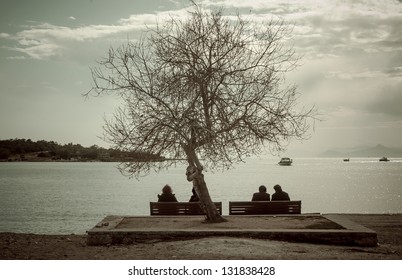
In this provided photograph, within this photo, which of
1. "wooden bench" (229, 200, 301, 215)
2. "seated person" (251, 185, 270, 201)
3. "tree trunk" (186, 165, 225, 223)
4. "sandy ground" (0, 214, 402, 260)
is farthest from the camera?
"seated person" (251, 185, 270, 201)

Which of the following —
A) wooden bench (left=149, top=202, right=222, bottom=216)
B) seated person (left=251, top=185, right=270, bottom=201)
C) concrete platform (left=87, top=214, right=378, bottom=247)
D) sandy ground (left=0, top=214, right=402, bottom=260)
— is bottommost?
sandy ground (left=0, top=214, right=402, bottom=260)

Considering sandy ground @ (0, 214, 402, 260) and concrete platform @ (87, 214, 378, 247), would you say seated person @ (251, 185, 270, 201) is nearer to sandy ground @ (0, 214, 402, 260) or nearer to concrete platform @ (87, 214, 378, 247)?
concrete platform @ (87, 214, 378, 247)

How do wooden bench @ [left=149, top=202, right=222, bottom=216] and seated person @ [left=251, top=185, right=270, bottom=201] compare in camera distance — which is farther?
seated person @ [left=251, top=185, right=270, bottom=201]

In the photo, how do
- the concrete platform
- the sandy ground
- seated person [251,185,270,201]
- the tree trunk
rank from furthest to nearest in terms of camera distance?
seated person [251,185,270,201], the tree trunk, the concrete platform, the sandy ground

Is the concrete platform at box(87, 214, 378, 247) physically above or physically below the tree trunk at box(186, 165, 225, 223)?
below

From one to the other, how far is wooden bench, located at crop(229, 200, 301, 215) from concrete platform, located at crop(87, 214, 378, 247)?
1830 millimetres

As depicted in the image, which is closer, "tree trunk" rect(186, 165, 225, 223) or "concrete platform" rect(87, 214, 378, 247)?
"concrete platform" rect(87, 214, 378, 247)

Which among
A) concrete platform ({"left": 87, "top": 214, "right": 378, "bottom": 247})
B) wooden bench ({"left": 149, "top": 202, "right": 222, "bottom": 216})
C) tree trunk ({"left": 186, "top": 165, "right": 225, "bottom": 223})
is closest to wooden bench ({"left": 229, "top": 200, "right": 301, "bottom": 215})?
wooden bench ({"left": 149, "top": 202, "right": 222, "bottom": 216})

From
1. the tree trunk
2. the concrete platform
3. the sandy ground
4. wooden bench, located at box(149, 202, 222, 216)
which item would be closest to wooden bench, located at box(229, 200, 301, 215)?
wooden bench, located at box(149, 202, 222, 216)

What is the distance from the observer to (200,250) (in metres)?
10.4

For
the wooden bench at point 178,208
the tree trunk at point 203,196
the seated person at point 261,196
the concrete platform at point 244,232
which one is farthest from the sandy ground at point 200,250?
the seated person at point 261,196

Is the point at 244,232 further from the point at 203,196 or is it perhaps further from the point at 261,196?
the point at 261,196

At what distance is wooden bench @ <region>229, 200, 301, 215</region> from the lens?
50.2 ft

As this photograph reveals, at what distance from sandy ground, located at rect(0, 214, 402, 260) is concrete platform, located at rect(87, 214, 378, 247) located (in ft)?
0.80
